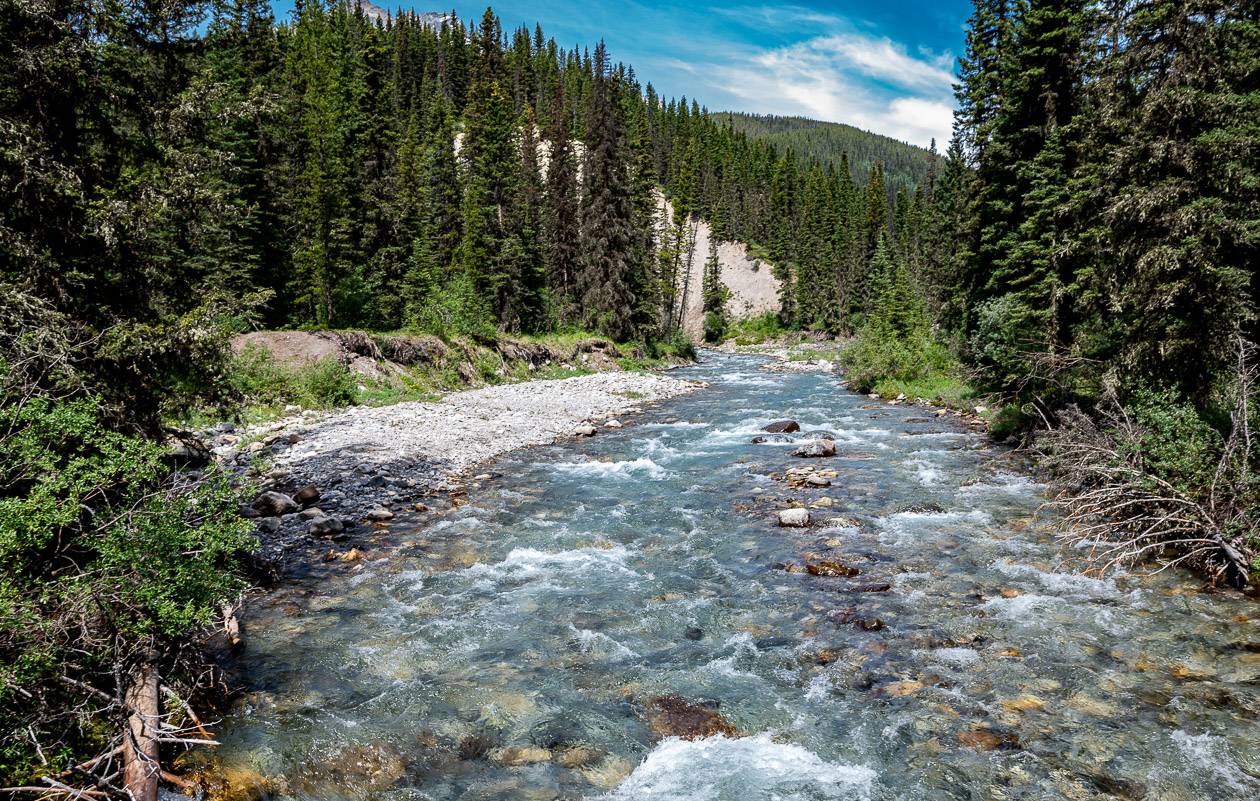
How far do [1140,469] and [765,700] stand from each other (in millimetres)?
7919

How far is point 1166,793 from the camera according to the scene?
5.48 meters

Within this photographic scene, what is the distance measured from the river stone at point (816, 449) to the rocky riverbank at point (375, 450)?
7155 millimetres

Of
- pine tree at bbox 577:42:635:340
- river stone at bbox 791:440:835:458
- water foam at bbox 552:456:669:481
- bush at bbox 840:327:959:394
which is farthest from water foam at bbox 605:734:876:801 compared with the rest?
pine tree at bbox 577:42:635:340

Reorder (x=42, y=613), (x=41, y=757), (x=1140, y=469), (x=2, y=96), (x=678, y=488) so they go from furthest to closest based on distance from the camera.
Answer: (x=678, y=488), (x=1140, y=469), (x=2, y=96), (x=42, y=613), (x=41, y=757)

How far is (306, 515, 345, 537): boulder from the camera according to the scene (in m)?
11.5

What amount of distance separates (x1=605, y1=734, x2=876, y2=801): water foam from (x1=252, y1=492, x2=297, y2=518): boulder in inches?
362

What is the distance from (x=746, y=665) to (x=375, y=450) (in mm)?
12096

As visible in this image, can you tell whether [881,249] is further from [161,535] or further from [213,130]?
[161,535]

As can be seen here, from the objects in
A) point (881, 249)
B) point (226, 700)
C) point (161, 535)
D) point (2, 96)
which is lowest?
point (226, 700)

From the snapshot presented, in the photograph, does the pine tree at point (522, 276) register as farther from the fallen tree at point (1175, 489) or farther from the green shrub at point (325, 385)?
the fallen tree at point (1175, 489)

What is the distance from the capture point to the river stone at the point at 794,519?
12.5m

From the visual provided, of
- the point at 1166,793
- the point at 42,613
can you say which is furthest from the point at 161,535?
the point at 1166,793

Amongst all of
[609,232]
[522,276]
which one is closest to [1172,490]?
[609,232]

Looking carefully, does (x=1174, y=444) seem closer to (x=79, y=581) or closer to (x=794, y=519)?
(x=794, y=519)
